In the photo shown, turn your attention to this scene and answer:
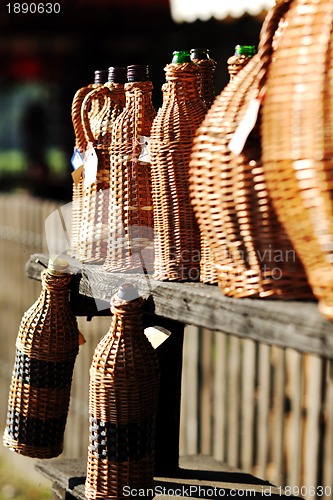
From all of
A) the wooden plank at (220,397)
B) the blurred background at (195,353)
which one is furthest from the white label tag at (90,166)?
the wooden plank at (220,397)

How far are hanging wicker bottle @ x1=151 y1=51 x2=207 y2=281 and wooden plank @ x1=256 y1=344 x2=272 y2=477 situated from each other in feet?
6.65

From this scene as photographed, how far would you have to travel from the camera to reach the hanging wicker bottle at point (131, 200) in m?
1.99

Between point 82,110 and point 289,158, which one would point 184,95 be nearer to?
point 82,110

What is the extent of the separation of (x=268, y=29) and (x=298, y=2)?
9 centimetres

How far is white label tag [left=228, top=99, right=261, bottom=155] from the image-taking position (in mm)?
1450

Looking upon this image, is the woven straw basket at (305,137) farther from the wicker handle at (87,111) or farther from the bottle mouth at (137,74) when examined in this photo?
the wicker handle at (87,111)

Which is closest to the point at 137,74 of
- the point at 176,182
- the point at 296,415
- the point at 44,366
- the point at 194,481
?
the point at 176,182

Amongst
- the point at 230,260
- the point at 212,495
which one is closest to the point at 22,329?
the point at 212,495

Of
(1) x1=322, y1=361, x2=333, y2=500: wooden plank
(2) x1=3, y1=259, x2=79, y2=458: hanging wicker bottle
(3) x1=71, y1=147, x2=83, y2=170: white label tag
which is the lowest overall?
(1) x1=322, y1=361, x2=333, y2=500: wooden plank

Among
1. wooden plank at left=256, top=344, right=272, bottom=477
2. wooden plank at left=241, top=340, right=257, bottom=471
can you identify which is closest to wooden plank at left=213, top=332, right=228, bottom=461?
wooden plank at left=241, top=340, right=257, bottom=471

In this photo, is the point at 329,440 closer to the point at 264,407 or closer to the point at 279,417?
the point at 279,417

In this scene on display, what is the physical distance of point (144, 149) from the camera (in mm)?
1955

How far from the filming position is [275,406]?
12.4 feet

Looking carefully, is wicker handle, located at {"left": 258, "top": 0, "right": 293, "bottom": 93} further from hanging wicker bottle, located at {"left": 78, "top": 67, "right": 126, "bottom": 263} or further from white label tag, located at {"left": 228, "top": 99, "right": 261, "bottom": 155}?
hanging wicker bottle, located at {"left": 78, "top": 67, "right": 126, "bottom": 263}
